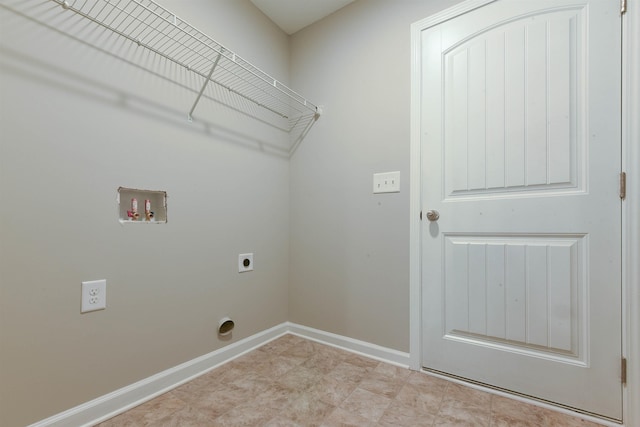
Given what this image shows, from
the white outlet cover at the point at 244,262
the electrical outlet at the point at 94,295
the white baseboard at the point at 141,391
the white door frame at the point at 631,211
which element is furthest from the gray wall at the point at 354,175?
the electrical outlet at the point at 94,295

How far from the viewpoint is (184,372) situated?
53.7 inches

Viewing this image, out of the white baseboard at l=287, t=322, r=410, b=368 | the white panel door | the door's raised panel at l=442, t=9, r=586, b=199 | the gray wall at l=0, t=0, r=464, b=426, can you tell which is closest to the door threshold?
the white panel door

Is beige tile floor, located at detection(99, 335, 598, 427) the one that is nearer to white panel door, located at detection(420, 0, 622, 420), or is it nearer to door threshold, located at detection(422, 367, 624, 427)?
door threshold, located at detection(422, 367, 624, 427)

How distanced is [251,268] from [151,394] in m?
0.74

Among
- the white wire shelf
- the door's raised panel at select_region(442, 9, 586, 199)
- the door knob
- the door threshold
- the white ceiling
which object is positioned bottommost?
the door threshold

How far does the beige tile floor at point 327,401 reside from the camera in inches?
42.8

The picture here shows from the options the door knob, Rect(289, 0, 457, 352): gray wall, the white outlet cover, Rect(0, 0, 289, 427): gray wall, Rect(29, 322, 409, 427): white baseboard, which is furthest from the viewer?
the white outlet cover

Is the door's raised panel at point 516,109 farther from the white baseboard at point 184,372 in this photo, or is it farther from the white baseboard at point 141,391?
the white baseboard at point 141,391

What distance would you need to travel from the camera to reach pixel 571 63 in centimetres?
115

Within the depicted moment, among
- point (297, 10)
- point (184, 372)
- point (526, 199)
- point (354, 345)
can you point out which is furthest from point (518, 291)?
point (297, 10)

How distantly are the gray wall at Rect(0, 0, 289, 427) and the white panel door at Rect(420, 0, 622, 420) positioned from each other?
43.8 inches

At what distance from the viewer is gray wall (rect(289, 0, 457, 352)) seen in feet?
5.09

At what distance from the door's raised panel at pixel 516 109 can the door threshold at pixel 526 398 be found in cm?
88

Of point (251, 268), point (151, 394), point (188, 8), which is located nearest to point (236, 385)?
point (151, 394)
